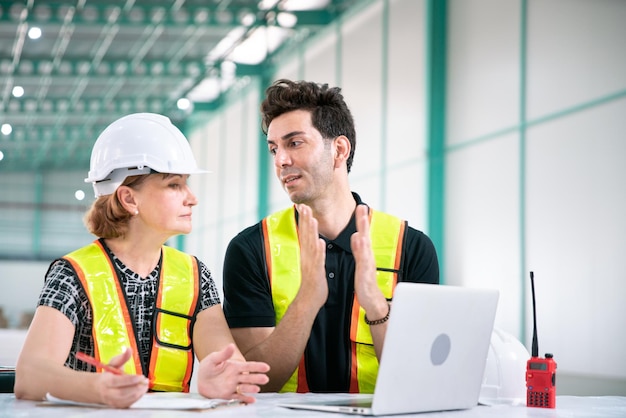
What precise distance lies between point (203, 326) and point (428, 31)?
8783 mm

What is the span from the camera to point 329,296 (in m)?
3.31

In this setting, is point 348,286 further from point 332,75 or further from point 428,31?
point 332,75

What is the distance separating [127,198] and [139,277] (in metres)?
0.26

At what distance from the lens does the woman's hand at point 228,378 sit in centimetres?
236

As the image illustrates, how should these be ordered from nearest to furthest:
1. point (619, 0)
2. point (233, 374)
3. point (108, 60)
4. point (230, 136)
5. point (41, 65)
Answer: point (233, 374), point (619, 0), point (41, 65), point (108, 60), point (230, 136)

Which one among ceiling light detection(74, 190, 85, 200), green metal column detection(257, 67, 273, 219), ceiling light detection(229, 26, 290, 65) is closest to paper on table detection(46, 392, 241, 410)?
ceiling light detection(74, 190, 85, 200)

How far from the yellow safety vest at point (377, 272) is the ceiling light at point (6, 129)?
8106mm

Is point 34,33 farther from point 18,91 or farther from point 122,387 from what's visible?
point 122,387

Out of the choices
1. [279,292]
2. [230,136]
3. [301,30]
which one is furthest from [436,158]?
[279,292]

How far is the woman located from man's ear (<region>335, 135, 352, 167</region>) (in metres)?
0.79

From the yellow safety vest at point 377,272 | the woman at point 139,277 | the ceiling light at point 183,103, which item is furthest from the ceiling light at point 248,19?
the woman at point 139,277

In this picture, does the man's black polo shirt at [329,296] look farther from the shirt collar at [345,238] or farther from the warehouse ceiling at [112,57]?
the warehouse ceiling at [112,57]

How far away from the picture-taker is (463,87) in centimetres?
1059

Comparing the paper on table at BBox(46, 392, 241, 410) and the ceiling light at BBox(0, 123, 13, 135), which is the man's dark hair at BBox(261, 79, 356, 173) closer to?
the paper on table at BBox(46, 392, 241, 410)
